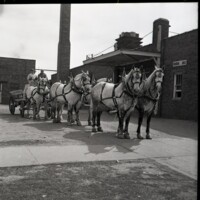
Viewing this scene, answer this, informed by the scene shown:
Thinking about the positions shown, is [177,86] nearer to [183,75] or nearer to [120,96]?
[183,75]

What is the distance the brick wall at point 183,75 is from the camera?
51.8 ft

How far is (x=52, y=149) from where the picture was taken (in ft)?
23.9

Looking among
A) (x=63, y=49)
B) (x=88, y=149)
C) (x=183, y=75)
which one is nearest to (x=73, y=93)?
(x=88, y=149)

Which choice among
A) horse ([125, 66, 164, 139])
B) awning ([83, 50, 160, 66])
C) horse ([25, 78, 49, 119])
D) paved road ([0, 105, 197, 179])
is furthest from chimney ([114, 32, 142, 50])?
paved road ([0, 105, 197, 179])

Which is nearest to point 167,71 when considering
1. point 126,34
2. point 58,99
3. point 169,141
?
point 126,34

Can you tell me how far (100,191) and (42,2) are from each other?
12.2 ft

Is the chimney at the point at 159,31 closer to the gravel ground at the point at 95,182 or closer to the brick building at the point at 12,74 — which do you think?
the gravel ground at the point at 95,182

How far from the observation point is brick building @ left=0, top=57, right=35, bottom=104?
4088 cm

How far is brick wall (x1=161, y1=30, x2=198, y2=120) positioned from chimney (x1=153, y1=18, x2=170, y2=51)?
738 millimetres

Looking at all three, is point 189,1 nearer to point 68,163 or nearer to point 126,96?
point 68,163

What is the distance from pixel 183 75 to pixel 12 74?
30622mm

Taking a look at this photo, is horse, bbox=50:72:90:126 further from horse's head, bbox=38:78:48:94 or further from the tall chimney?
the tall chimney

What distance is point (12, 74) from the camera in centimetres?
4144

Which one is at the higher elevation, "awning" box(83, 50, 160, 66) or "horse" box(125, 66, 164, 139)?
"awning" box(83, 50, 160, 66)
